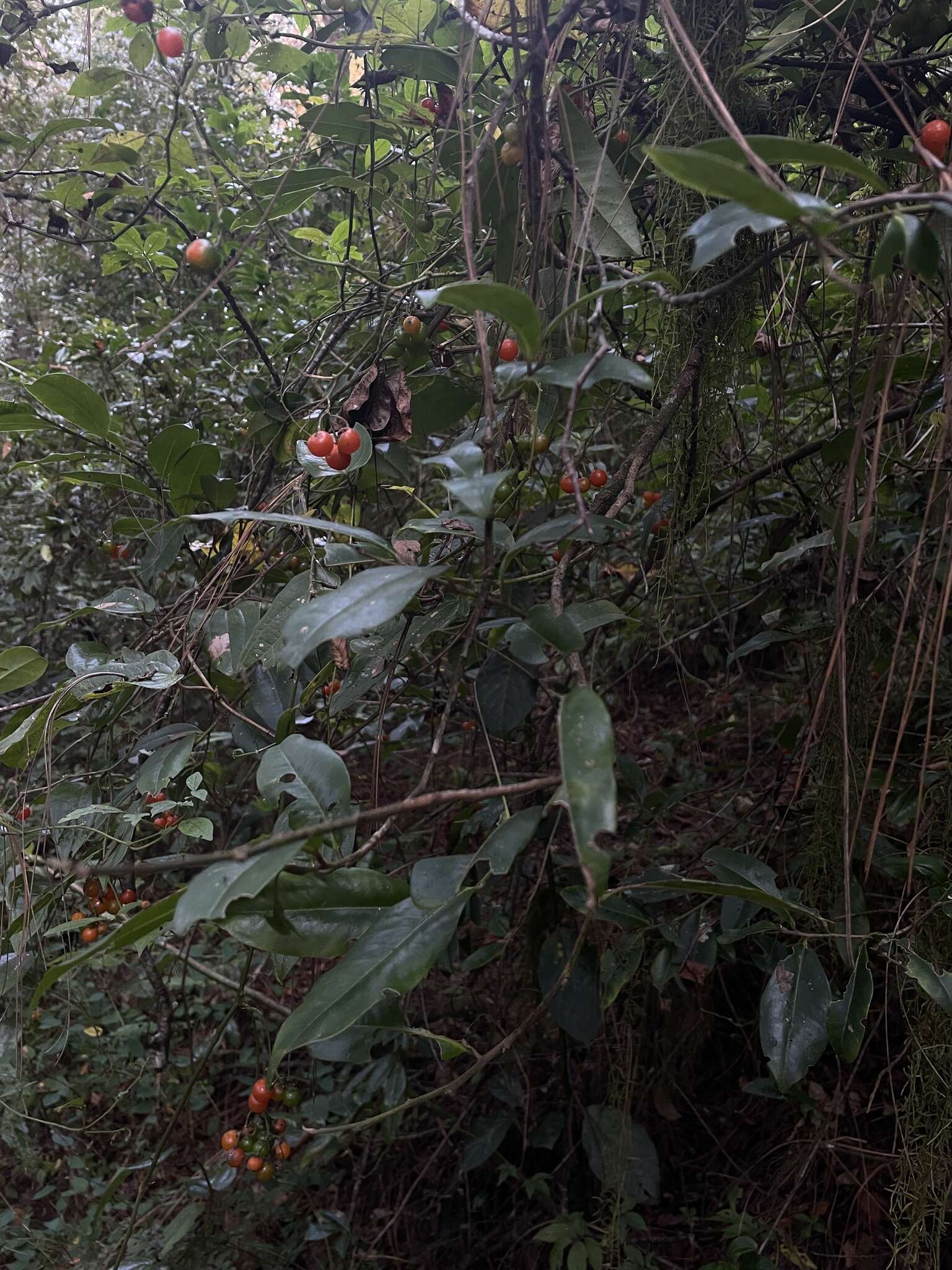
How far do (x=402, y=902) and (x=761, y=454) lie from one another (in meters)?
1.46

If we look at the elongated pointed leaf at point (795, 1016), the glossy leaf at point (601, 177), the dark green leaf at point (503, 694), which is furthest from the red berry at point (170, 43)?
the elongated pointed leaf at point (795, 1016)

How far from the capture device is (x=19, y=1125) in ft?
6.07

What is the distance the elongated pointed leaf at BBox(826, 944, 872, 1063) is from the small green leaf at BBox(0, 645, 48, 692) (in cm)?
91

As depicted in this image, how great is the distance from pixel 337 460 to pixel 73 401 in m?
0.38

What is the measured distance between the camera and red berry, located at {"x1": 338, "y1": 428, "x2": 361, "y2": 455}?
892mm

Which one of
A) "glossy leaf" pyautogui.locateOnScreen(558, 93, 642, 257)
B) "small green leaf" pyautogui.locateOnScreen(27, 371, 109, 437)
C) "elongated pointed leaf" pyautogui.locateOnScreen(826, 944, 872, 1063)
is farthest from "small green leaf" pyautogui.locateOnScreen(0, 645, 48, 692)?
"elongated pointed leaf" pyautogui.locateOnScreen(826, 944, 872, 1063)

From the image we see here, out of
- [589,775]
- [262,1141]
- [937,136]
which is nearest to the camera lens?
[589,775]

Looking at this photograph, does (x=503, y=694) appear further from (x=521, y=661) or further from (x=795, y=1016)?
(x=795, y=1016)

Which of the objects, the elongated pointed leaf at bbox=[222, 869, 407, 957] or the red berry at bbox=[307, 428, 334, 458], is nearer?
the elongated pointed leaf at bbox=[222, 869, 407, 957]

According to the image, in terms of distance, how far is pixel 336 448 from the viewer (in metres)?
0.91

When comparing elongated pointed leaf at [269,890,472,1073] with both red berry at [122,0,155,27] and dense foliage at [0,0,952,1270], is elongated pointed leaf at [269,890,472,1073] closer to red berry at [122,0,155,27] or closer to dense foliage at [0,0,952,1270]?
dense foliage at [0,0,952,1270]

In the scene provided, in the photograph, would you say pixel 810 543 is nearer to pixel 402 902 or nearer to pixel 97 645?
pixel 402 902

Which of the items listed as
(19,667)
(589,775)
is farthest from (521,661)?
(19,667)

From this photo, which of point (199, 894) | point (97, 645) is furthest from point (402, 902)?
point (97, 645)
